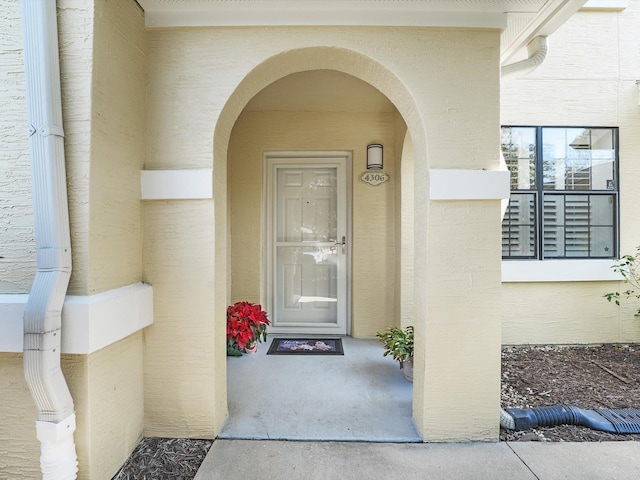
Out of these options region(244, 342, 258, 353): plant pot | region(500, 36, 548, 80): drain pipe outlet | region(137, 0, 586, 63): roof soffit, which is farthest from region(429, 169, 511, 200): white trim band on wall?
region(244, 342, 258, 353): plant pot

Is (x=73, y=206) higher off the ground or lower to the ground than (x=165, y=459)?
higher

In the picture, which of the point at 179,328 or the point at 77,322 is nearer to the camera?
the point at 77,322

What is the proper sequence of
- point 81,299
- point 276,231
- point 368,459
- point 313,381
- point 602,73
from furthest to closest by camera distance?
point 276,231 → point 602,73 → point 313,381 → point 368,459 → point 81,299

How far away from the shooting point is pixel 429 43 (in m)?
2.06

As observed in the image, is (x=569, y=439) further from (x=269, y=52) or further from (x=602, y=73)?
(x=602, y=73)

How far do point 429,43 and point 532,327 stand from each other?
3236 mm

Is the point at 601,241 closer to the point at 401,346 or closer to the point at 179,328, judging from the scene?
the point at 401,346

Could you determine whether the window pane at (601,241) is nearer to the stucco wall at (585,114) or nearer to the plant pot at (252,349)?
the stucco wall at (585,114)

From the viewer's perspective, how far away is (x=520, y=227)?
153 inches

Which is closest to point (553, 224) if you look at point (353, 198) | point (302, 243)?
point (353, 198)

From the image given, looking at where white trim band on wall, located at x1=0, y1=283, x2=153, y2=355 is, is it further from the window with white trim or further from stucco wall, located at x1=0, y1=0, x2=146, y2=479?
the window with white trim

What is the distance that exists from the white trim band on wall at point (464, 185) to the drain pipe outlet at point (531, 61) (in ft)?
3.55

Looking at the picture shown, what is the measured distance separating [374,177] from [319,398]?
238 centimetres

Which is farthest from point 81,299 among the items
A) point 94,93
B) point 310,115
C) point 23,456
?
point 310,115
